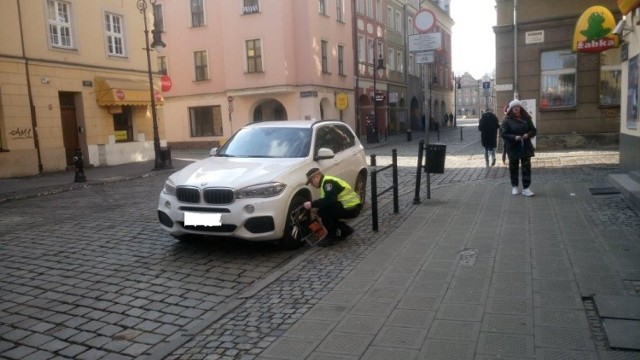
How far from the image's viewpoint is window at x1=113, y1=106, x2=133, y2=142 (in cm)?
2378

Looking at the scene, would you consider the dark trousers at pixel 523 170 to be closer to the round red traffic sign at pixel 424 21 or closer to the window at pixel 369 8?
the round red traffic sign at pixel 424 21

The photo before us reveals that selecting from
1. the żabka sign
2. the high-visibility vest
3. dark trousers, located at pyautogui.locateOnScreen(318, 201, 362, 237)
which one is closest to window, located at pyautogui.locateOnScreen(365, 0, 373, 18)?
the żabka sign

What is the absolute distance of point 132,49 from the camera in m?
24.2

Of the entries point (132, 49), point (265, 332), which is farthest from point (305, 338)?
point (132, 49)

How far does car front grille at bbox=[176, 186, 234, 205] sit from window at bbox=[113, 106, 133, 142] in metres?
18.5

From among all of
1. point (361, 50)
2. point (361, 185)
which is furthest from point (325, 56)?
point (361, 185)

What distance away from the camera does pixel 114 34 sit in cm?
2338

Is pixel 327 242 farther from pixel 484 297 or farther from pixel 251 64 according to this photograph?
pixel 251 64

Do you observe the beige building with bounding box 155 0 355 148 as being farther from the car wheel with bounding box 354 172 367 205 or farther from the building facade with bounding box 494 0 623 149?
the car wheel with bounding box 354 172 367 205

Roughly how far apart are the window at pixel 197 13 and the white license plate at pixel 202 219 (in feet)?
106

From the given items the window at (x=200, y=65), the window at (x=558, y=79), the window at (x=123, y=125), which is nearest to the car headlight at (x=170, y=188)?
the window at (x=558, y=79)

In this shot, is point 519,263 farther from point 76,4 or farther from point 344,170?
point 76,4

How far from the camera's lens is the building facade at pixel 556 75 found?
59.7ft

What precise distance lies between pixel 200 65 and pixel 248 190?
106ft
